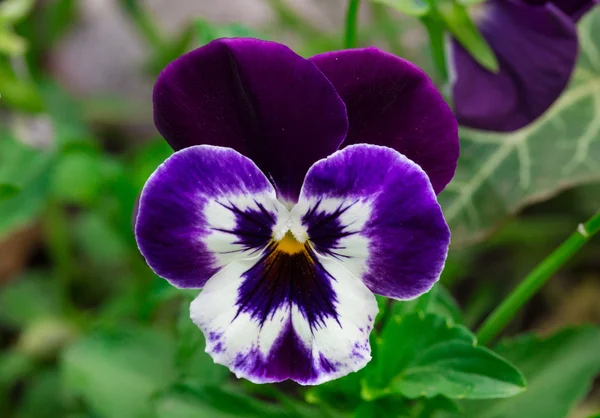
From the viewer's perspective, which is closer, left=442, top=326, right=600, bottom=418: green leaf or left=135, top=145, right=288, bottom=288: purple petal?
left=135, top=145, right=288, bottom=288: purple petal

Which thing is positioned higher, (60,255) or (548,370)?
(548,370)

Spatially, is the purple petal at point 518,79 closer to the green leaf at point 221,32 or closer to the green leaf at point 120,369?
the green leaf at point 221,32

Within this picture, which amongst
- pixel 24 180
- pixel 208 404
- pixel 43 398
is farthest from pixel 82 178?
pixel 208 404

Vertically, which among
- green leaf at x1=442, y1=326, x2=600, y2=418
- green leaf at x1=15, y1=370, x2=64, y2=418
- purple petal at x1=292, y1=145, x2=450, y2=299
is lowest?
green leaf at x1=15, y1=370, x2=64, y2=418

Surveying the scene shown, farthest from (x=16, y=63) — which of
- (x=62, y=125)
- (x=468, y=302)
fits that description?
(x=468, y=302)

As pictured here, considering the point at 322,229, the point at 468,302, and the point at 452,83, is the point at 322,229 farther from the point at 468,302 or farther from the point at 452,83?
the point at 468,302

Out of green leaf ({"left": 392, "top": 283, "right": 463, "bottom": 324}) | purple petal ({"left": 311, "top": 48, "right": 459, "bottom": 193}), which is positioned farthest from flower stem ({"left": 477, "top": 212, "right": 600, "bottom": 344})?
purple petal ({"left": 311, "top": 48, "right": 459, "bottom": 193})

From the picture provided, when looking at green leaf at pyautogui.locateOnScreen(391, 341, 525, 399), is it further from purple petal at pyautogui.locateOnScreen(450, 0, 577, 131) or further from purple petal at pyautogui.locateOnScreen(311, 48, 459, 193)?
purple petal at pyautogui.locateOnScreen(450, 0, 577, 131)

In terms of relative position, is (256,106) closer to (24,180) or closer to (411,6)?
(411,6)
